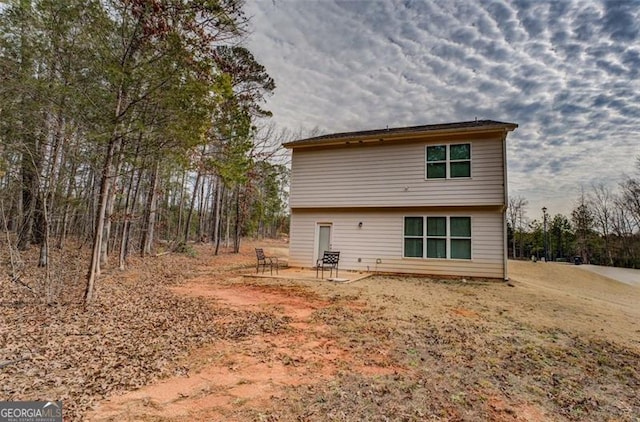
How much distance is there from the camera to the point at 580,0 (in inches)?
357

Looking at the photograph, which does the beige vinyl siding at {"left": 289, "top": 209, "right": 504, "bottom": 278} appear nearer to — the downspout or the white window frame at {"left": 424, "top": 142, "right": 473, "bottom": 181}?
the downspout

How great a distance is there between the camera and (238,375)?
11.6 feet

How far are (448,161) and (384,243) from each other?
13.0ft

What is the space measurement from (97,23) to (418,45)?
11312mm

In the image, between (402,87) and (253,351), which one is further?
(402,87)

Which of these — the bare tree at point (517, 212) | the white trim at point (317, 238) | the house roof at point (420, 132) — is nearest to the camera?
the house roof at point (420, 132)

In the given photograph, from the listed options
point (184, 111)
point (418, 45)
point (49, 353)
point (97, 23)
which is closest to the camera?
point (49, 353)

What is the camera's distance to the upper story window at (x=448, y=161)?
1115 cm

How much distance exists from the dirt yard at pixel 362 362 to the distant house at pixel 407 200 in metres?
3.42

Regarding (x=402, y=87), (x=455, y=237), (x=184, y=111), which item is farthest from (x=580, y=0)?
(x=184, y=111)

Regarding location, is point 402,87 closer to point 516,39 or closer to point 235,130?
Result: point 516,39

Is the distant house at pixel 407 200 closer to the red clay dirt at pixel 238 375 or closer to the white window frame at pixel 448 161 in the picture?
the white window frame at pixel 448 161

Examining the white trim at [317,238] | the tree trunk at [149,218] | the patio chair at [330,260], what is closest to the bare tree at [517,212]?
the white trim at [317,238]

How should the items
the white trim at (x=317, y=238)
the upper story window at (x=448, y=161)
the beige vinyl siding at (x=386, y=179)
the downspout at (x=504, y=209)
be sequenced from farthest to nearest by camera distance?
the white trim at (x=317, y=238) < the upper story window at (x=448, y=161) < the beige vinyl siding at (x=386, y=179) < the downspout at (x=504, y=209)
